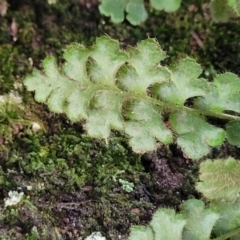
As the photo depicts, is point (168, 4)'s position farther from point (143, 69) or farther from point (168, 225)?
point (168, 225)

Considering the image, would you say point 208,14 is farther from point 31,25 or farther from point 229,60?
point 31,25

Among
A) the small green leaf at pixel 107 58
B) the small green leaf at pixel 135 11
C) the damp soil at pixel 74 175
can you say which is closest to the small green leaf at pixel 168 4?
the small green leaf at pixel 135 11

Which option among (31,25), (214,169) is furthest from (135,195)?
(31,25)

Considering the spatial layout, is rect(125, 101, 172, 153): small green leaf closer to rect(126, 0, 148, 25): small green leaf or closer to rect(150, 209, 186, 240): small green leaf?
rect(150, 209, 186, 240): small green leaf

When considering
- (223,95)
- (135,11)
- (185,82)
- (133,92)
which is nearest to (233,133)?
(223,95)

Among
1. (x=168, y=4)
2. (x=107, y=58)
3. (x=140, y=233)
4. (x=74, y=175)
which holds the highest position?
(x=168, y=4)

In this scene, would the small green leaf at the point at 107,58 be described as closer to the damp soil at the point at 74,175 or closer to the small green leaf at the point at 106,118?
the small green leaf at the point at 106,118
